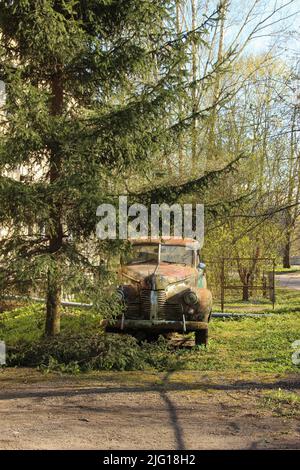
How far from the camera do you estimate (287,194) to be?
10.8 meters

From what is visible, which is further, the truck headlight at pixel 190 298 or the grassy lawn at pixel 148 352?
the truck headlight at pixel 190 298

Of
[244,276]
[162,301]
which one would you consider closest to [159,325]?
[162,301]

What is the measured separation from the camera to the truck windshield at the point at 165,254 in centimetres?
1062

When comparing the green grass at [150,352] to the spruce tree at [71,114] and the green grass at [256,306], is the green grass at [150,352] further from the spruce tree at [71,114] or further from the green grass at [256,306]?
the green grass at [256,306]

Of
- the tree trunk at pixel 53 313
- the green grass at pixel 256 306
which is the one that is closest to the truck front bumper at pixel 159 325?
the tree trunk at pixel 53 313

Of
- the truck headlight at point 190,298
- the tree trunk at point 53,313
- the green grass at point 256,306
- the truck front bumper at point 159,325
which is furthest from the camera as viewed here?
the green grass at point 256,306

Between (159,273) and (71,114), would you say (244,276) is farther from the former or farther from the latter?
(71,114)

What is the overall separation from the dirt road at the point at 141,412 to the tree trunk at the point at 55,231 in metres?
1.39

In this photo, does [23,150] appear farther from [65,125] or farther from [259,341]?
[259,341]

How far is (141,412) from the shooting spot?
5.68 m

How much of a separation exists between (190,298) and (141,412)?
13.5ft

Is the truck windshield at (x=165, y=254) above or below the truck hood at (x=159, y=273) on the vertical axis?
above

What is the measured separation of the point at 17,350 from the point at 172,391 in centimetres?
300
